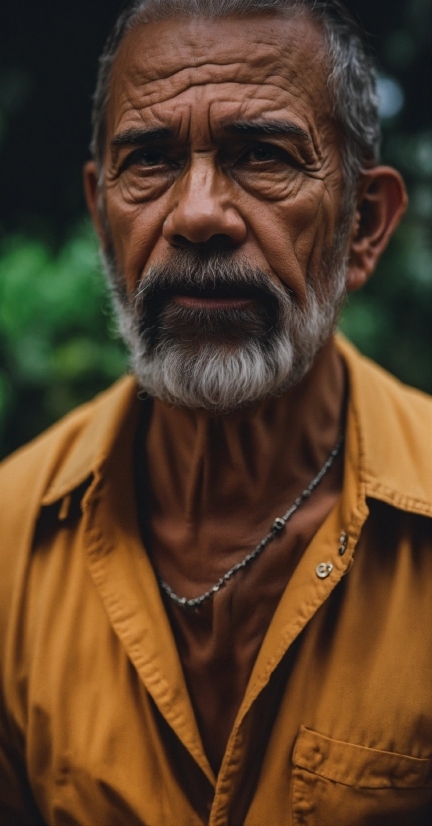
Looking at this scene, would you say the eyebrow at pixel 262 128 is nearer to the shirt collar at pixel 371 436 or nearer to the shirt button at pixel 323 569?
the shirt collar at pixel 371 436

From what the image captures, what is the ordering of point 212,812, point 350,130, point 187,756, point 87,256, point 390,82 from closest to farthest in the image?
1. point 212,812
2. point 187,756
3. point 350,130
4. point 87,256
5. point 390,82

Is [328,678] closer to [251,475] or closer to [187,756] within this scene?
[187,756]

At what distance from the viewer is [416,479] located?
1786 mm

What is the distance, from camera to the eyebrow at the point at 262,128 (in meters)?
1.63

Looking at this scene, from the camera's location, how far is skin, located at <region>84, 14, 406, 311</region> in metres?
1.64

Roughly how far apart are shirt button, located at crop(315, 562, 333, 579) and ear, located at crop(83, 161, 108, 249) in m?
1.11

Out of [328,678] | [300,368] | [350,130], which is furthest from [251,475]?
[350,130]

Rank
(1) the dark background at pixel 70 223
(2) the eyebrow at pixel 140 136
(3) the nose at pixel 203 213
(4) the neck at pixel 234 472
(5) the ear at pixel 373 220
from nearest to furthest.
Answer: (3) the nose at pixel 203 213 → (2) the eyebrow at pixel 140 136 → (4) the neck at pixel 234 472 → (5) the ear at pixel 373 220 → (1) the dark background at pixel 70 223

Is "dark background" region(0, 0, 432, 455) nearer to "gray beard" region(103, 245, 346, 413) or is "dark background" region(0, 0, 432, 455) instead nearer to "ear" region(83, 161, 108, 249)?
"ear" region(83, 161, 108, 249)

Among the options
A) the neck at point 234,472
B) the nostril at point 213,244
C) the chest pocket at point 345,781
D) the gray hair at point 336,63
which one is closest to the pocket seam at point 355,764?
the chest pocket at point 345,781

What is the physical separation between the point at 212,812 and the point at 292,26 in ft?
6.13

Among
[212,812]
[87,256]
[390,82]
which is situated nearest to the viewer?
[212,812]

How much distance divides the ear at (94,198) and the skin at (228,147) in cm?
24

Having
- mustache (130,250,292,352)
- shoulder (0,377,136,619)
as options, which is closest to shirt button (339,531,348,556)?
mustache (130,250,292,352)
